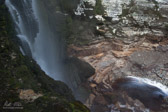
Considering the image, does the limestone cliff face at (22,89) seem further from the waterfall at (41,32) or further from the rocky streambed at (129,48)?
the rocky streambed at (129,48)

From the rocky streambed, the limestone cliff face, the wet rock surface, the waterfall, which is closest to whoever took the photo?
the limestone cliff face

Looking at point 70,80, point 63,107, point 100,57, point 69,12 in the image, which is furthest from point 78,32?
point 63,107

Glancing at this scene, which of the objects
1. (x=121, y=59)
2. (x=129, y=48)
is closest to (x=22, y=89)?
(x=121, y=59)

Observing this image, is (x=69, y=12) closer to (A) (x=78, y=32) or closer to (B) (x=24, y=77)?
(A) (x=78, y=32)

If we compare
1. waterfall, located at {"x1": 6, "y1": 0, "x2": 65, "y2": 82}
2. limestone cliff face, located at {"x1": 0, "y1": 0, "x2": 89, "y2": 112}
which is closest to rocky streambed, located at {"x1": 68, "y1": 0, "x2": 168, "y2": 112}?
waterfall, located at {"x1": 6, "y1": 0, "x2": 65, "y2": 82}

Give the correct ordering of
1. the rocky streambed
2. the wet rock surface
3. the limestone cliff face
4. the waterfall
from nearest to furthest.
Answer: the limestone cliff face
the waterfall
the wet rock surface
the rocky streambed

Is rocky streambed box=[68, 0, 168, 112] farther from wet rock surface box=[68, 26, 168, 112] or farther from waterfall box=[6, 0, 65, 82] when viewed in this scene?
waterfall box=[6, 0, 65, 82]

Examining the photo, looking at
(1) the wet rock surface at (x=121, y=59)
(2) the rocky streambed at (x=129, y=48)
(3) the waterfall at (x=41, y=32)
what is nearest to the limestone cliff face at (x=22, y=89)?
(3) the waterfall at (x=41, y=32)

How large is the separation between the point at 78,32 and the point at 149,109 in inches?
388

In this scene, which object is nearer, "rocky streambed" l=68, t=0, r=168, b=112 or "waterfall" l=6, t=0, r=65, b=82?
"waterfall" l=6, t=0, r=65, b=82

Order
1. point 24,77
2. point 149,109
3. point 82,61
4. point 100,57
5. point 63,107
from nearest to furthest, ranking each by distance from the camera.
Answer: point 63,107, point 24,77, point 149,109, point 82,61, point 100,57

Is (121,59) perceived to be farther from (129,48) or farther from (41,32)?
(41,32)

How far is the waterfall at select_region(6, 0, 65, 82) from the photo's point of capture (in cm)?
1298

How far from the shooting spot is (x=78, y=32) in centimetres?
1725
